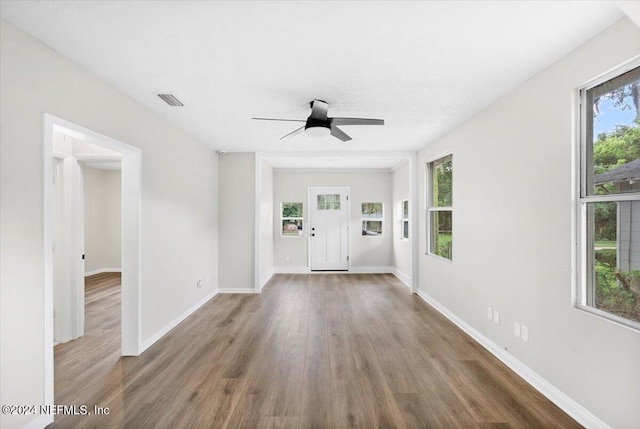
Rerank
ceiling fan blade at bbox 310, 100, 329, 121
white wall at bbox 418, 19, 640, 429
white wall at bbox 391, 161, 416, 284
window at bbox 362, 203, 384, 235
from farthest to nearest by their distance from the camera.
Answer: window at bbox 362, 203, 384, 235 → white wall at bbox 391, 161, 416, 284 → ceiling fan blade at bbox 310, 100, 329, 121 → white wall at bbox 418, 19, 640, 429

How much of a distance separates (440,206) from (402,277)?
228cm

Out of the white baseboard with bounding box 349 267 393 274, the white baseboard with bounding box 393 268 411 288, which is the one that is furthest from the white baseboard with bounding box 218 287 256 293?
the white baseboard with bounding box 393 268 411 288

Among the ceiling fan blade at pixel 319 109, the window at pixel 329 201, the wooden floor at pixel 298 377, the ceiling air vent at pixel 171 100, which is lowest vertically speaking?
the wooden floor at pixel 298 377

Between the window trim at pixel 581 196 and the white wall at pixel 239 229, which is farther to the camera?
the white wall at pixel 239 229

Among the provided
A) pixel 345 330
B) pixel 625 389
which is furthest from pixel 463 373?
pixel 345 330

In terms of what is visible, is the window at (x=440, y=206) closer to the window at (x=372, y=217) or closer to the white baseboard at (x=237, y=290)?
the window at (x=372, y=217)

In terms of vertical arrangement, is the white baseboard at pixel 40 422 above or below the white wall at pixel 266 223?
below

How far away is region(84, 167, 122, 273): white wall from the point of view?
6945 millimetres

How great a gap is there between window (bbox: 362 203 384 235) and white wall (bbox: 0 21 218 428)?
4754 millimetres

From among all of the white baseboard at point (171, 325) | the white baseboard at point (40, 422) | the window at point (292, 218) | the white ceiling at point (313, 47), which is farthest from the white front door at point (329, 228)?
the white baseboard at point (40, 422)

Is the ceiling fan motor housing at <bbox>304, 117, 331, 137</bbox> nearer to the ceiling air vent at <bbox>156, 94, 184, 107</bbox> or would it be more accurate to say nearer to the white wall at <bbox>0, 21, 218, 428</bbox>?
the ceiling air vent at <bbox>156, 94, 184, 107</bbox>

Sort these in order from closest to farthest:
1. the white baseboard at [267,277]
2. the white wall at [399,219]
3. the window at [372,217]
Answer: the white baseboard at [267,277] < the white wall at [399,219] < the window at [372,217]

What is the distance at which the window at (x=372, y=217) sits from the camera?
285 inches

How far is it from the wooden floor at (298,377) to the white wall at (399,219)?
82.1 inches
